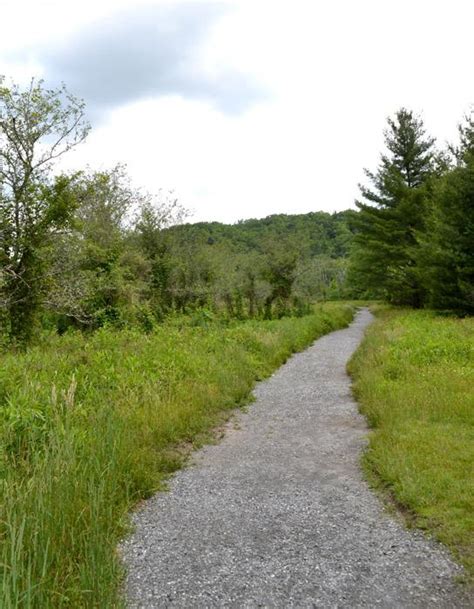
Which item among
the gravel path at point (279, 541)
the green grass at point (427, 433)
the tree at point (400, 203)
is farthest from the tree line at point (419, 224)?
the gravel path at point (279, 541)

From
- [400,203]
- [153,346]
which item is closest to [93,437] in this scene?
[153,346]

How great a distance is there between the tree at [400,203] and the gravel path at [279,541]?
2271 cm

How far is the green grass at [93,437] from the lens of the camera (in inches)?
105

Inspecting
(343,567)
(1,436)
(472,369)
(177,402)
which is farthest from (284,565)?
(472,369)

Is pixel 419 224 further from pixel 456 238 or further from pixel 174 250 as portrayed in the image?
Answer: pixel 174 250

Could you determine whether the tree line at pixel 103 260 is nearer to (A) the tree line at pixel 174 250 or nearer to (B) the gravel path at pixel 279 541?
(A) the tree line at pixel 174 250

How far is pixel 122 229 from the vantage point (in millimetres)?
23438

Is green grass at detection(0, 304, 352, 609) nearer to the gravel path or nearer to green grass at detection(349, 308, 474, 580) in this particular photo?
the gravel path

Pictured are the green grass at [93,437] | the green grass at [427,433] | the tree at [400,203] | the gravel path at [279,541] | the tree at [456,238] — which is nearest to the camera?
the green grass at [93,437]

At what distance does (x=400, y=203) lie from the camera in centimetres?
2608

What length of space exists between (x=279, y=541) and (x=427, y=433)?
9.30 feet

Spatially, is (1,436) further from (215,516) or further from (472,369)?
(472,369)

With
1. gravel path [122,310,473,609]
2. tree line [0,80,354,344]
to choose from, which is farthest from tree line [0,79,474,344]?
gravel path [122,310,473,609]

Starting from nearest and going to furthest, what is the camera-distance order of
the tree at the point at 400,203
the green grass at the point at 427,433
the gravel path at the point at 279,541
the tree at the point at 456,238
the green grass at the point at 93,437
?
the green grass at the point at 93,437
the gravel path at the point at 279,541
the green grass at the point at 427,433
the tree at the point at 456,238
the tree at the point at 400,203
